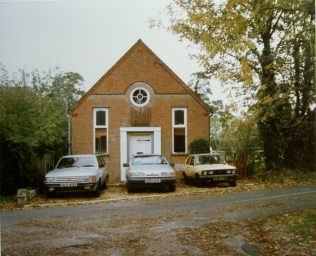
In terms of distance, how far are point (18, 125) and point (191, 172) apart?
27.4 feet

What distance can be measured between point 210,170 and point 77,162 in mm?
5792

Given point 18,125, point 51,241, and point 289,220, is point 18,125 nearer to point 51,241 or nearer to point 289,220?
point 51,241

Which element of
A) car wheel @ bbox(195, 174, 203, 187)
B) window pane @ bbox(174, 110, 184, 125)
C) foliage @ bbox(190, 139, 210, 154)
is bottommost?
car wheel @ bbox(195, 174, 203, 187)

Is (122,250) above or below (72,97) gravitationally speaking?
below

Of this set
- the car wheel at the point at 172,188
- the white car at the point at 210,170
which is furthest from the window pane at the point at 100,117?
the car wheel at the point at 172,188

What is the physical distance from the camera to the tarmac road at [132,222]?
7816 mm

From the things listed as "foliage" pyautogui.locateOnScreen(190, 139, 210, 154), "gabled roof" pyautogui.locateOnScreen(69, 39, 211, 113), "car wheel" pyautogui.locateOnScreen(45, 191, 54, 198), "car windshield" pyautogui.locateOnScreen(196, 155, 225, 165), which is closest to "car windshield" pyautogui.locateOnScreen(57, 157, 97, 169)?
"car wheel" pyautogui.locateOnScreen(45, 191, 54, 198)

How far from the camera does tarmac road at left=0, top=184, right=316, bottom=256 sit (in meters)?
7.82

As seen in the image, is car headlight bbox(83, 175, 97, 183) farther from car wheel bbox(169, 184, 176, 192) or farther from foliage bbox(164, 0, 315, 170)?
foliage bbox(164, 0, 315, 170)

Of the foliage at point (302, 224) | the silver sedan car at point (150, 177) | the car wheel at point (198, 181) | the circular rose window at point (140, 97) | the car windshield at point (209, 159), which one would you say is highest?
the circular rose window at point (140, 97)

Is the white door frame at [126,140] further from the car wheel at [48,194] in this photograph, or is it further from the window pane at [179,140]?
the car wheel at [48,194]

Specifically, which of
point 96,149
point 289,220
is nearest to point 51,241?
point 289,220

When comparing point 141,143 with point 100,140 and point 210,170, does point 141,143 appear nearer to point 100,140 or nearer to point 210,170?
point 100,140

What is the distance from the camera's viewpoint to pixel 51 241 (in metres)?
8.41
